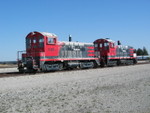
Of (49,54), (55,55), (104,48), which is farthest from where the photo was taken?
(104,48)

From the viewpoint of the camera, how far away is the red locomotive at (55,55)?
19608mm

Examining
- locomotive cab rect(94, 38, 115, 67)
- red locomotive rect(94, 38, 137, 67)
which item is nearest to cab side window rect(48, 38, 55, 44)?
red locomotive rect(94, 38, 137, 67)

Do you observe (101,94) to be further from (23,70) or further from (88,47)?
(88,47)

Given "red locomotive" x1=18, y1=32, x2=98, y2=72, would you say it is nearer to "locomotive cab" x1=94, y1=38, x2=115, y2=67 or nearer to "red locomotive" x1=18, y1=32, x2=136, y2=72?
"red locomotive" x1=18, y1=32, x2=136, y2=72

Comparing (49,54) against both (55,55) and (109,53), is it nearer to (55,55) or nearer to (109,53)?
(55,55)

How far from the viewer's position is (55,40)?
69.9 ft

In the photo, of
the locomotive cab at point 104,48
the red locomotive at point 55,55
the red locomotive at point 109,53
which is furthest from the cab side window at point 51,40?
the locomotive cab at point 104,48

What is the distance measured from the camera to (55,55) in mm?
21094

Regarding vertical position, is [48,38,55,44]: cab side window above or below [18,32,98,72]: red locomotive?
above

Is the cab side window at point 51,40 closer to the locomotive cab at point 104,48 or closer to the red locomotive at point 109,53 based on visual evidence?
the red locomotive at point 109,53

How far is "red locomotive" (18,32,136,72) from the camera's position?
64.3 ft

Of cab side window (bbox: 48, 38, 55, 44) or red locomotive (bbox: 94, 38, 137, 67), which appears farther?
red locomotive (bbox: 94, 38, 137, 67)

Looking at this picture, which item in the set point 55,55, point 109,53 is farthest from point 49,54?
point 109,53

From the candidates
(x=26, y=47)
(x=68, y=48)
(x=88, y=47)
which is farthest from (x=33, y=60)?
(x=88, y=47)
